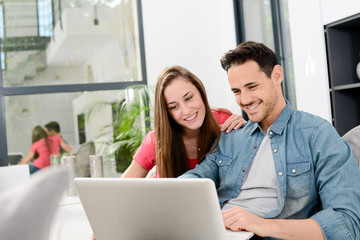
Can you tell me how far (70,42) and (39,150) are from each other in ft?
3.92

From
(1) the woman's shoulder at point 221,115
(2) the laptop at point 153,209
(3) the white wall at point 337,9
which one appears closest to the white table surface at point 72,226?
(2) the laptop at point 153,209

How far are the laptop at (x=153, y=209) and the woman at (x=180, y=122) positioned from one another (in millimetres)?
740

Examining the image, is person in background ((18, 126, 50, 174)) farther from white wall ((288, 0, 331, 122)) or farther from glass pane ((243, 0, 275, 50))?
white wall ((288, 0, 331, 122))

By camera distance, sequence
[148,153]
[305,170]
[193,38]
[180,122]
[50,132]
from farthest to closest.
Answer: [193,38] < [50,132] < [148,153] < [180,122] < [305,170]

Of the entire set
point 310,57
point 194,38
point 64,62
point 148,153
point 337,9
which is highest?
point 194,38

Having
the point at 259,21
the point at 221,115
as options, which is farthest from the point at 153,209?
the point at 259,21

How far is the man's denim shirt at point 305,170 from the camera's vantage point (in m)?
1.54

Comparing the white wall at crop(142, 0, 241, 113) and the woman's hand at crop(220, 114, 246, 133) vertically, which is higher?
the white wall at crop(142, 0, 241, 113)

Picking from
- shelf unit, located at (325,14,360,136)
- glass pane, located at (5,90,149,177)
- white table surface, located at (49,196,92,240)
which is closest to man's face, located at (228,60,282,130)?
white table surface, located at (49,196,92,240)

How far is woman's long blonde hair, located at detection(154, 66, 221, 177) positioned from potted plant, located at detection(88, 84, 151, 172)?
2.27 metres

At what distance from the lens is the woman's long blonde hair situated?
2.14 metres

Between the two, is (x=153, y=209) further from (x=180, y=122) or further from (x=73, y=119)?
(x=73, y=119)

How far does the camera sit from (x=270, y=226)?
4.82ft

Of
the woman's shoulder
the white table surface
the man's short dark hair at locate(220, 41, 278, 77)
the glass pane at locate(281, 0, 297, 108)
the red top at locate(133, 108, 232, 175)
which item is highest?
the glass pane at locate(281, 0, 297, 108)
